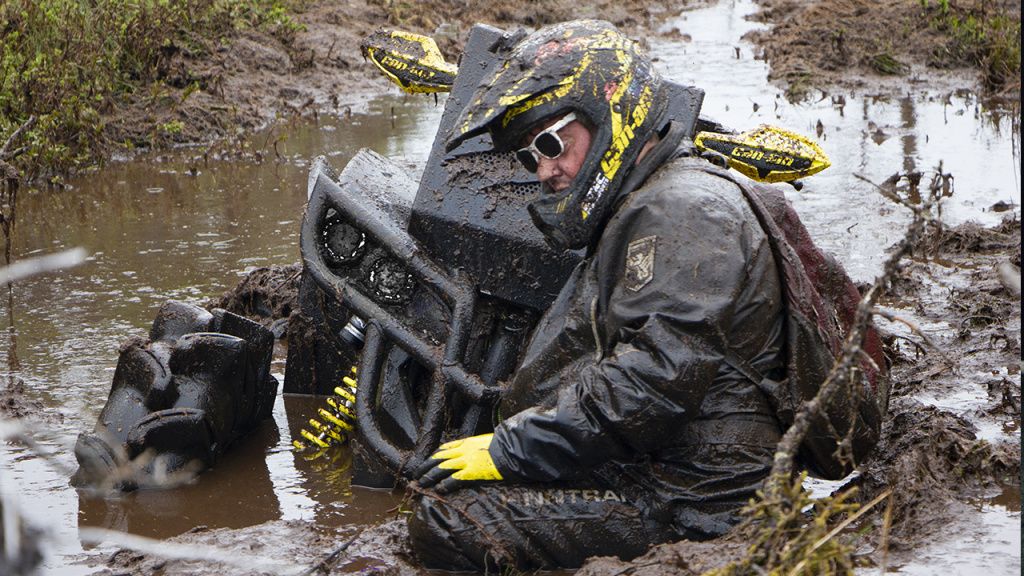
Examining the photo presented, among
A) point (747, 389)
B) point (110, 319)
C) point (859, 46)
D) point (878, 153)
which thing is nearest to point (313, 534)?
point (747, 389)

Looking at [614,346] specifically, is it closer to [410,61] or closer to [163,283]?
[410,61]

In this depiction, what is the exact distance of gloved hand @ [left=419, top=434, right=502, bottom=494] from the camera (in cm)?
379

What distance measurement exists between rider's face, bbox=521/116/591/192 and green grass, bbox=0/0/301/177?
5.72 m

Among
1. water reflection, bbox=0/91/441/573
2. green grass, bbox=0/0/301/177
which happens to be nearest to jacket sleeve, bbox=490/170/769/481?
water reflection, bbox=0/91/441/573

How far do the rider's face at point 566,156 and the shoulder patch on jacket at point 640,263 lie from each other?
35cm

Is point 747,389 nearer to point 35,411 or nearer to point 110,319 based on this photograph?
point 35,411

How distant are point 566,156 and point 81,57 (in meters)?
7.30

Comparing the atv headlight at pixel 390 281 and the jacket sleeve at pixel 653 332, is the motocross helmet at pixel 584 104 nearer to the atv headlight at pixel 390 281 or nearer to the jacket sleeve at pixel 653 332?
the jacket sleeve at pixel 653 332

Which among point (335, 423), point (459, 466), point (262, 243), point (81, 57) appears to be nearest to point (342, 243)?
point (335, 423)

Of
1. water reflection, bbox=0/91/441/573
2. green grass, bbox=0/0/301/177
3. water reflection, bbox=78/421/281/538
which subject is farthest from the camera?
green grass, bbox=0/0/301/177

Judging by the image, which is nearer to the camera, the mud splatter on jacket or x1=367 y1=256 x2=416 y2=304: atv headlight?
the mud splatter on jacket

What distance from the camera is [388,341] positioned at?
4.54m

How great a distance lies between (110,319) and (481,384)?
117 inches

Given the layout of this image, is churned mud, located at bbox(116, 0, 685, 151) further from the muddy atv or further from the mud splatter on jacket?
the mud splatter on jacket
